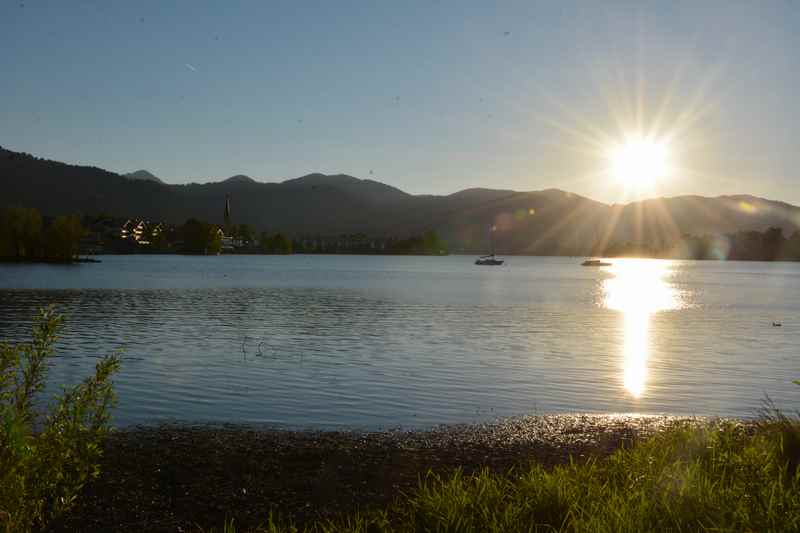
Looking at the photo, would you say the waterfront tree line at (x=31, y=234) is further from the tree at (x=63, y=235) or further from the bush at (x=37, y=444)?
the bush at (x=37, y=444)

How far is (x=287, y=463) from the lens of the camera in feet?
54.9

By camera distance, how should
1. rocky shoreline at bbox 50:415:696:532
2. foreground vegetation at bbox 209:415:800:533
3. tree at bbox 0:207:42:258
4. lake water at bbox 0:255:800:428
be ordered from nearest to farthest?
foreground vegetation at bbox 209:415:800:533 < rocky shoreline at bbox 50:415:696:532 < lake water at bbox 0:255:800:428 < tree at bbox 0:207:42:258

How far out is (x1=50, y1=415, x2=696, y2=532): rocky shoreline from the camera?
13508 mm

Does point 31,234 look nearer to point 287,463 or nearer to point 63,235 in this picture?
point 63,235

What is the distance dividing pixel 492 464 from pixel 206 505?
21.2ft

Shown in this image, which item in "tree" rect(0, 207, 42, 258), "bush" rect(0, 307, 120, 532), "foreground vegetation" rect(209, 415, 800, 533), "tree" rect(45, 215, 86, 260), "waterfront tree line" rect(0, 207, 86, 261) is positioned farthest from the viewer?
"tree" rect(45, 215, 86, 260)

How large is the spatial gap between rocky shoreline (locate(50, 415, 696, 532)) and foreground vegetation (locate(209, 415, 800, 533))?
119cm

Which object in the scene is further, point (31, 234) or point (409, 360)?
point (31, 234)

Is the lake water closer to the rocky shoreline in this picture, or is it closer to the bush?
the rocky shoreline

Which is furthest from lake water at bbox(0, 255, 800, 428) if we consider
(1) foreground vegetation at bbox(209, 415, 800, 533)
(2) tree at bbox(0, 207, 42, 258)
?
(2) tree at bbox(0, 207, 42, 258)

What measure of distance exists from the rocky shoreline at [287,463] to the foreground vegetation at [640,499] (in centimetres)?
119

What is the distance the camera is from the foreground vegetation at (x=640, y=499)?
962 cm

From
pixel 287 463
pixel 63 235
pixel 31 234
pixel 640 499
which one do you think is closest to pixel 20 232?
pixel 31 234

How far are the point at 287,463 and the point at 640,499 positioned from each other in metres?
8.27
